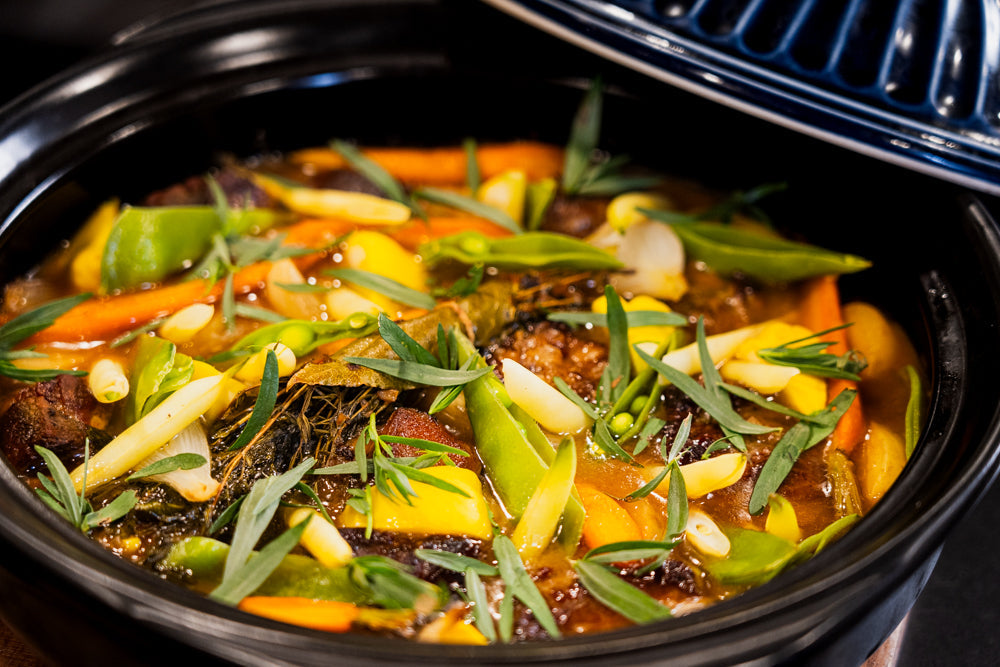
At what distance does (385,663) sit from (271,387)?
0.67m

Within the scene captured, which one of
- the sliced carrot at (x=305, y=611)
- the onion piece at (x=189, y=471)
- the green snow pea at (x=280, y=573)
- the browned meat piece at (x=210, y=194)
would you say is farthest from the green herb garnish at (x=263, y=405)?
the browned meat piece at (x=210, y=194)

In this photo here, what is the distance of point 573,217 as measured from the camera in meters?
2.46

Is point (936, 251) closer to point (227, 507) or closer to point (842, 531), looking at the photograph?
point (842, 531)

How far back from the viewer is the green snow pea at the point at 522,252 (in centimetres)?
224

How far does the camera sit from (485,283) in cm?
223

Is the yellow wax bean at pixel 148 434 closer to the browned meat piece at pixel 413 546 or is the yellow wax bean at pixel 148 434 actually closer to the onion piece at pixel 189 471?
the onion piece at pixel 189 471

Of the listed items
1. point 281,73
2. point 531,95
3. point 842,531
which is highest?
point 281,73

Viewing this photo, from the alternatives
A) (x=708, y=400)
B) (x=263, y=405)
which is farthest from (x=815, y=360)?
(x=263, y=405)

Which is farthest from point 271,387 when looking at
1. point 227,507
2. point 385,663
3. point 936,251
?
point 936,251

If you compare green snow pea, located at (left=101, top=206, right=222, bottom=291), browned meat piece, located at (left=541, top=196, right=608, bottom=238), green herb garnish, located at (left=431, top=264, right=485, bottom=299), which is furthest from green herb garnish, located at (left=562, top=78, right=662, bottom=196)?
green snow pea, located at (left=101, top=206, right=222, bottom=291)

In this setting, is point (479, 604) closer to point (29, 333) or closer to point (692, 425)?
point (692, 425)

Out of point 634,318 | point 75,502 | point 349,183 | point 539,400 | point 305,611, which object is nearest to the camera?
point 305,611

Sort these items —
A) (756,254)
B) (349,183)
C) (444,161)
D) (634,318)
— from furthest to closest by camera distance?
(444,161) → (349,183) → (756,254) → (634,318)

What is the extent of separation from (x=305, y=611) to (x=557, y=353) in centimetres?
90
